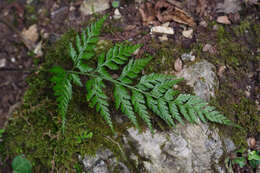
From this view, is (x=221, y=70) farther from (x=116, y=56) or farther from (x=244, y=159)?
(x=116, y=56)

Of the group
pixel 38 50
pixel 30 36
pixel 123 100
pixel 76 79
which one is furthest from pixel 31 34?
pixel 123 100

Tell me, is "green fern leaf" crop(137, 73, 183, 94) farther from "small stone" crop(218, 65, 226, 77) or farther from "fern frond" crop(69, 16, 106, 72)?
"small stone" crop(218, 65, 226, 77)

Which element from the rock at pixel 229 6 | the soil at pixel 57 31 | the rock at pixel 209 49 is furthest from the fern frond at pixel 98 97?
the rock at pixel 229 6

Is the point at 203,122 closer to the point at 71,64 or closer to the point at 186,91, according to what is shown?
the point at 186,91

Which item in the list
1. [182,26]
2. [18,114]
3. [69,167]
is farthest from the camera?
[182,26]

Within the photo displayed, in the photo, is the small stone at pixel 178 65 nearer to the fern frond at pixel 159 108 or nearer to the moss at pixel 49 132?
the fern frond at pixel 159 108

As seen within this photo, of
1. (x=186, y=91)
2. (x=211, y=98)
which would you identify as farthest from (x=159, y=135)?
(x=211, y=98)
